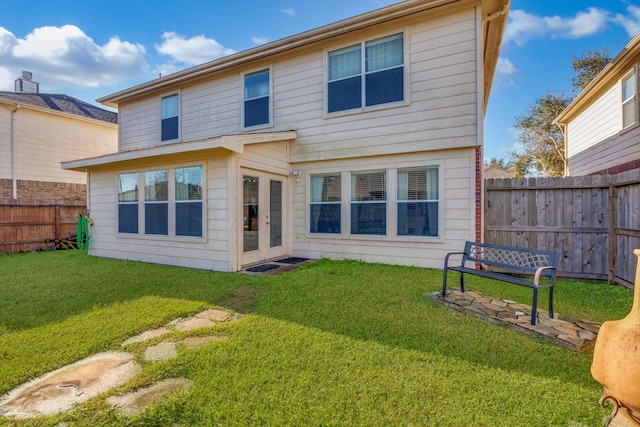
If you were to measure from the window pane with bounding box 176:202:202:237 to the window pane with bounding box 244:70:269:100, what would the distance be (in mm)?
3477

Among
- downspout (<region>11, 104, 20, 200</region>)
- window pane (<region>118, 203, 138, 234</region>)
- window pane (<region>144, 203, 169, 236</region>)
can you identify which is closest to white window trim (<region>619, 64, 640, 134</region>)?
window pane (<region>144, 203, 169, 236</region>)

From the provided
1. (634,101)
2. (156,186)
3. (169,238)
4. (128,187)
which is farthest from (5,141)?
(634,101)

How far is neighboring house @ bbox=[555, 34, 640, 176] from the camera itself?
782cm

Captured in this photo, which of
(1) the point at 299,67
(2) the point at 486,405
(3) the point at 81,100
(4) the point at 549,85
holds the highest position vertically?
(4) the point at 549,85

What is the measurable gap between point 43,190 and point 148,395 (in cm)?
1481

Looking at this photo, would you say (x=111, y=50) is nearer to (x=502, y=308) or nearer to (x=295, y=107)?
(x=295, y=107)

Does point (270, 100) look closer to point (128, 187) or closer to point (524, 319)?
point (128, 187)

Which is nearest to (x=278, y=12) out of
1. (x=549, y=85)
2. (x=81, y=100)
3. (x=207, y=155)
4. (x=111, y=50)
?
(x=207, y=155)

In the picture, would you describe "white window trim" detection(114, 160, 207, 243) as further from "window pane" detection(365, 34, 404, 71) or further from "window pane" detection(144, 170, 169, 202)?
"window pane" detection(365, 34, 404, 71)

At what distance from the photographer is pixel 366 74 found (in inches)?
273

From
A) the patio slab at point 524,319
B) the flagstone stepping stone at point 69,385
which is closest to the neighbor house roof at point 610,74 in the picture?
the patio slab at point 524,319

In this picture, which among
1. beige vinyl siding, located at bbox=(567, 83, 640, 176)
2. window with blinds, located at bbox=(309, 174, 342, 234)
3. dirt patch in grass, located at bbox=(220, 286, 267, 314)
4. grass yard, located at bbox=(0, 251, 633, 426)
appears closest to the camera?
grass yard, located at bbox=(0, 251, 633, 426)

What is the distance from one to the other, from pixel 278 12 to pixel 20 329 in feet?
32.5

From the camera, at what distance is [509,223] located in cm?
623
